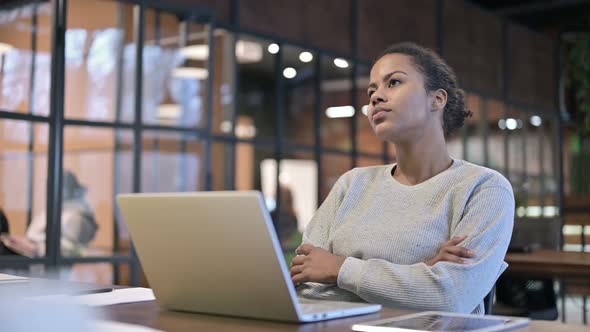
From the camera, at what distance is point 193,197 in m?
1.16

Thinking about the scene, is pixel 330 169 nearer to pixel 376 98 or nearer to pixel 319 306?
pixel 376 98

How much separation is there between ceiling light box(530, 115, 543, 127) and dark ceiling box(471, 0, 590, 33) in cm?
141

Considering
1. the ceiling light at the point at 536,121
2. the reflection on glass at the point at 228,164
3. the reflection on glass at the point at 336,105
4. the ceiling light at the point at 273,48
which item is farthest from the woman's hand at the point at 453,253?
the ceiling light at the point at 536,121

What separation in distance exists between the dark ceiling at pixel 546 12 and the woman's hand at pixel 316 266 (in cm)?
988

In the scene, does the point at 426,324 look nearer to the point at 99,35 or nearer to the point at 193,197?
the point at 193,197

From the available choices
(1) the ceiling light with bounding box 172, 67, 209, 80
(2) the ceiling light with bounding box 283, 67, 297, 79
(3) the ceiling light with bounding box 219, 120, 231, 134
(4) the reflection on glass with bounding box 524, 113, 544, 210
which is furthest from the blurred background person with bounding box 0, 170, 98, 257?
(4) the reflection on glass with bounding box 524, 113, 544, 210

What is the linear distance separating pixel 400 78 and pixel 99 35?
3.45 m

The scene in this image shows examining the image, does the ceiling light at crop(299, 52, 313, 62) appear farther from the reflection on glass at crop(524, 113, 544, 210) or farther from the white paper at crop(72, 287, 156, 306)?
the white paper at crop(72, 287, 156, 306)

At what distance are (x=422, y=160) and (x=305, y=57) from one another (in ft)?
16.5

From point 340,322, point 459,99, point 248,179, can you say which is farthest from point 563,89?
point 340,322

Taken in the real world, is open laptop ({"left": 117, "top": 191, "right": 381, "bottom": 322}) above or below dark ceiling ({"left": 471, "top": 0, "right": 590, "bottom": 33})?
below

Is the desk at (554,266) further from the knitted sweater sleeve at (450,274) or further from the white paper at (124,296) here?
the white paper at (124,296)

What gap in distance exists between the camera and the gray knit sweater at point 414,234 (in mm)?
→ 1558

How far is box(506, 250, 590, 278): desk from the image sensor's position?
313cm
